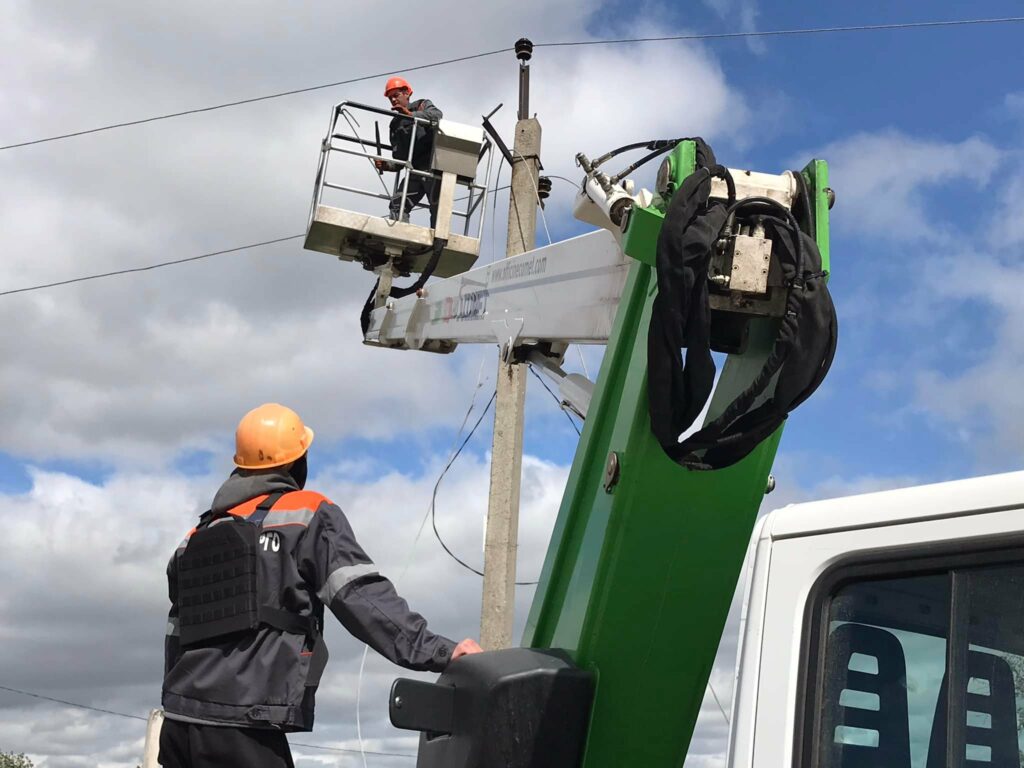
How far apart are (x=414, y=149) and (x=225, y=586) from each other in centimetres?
528

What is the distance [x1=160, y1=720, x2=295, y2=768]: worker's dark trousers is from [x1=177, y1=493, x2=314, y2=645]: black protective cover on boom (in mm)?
261

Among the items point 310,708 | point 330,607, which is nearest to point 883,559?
point 330,607

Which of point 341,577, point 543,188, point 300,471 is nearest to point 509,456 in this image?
point 543,188

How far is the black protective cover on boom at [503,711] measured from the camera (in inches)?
84.1

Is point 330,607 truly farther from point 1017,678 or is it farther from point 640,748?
point 1017,678

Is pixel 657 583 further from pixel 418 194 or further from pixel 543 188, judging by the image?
pixel 543 188

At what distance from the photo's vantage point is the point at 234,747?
334cm

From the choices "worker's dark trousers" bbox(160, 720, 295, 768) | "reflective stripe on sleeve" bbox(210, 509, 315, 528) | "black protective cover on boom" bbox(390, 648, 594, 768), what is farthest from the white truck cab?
"worker's dark trousers" bbox(160, 720, 295, 768)

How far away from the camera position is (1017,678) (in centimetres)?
186

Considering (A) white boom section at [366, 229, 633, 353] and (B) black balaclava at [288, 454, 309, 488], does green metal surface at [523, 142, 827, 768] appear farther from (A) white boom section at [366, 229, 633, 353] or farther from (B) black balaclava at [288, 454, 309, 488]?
(B) black balaclava at [288, 454, 309, 488]

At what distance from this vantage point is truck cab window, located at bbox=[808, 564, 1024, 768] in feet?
6.07

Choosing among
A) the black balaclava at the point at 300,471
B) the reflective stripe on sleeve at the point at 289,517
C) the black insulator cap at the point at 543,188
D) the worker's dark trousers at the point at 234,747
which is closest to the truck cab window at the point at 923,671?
the reflective stripe on sleeve at the point at 289,517

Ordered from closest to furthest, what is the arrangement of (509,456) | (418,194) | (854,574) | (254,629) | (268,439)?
→ (854,574), (254,629), (268,439), (418,194), (509,456)

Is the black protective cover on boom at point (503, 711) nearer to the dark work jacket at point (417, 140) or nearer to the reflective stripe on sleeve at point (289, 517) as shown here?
the reflective stripe on sleeve at point (289, 517)
